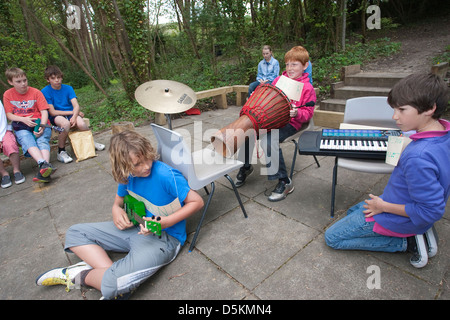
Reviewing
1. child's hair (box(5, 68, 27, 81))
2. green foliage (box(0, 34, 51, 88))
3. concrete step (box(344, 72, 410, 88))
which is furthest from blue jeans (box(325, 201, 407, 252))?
green foliage (box(0, 34, 51, 88))

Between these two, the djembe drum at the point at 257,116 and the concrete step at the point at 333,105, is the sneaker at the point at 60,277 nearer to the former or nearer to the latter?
the djembe drum at the point at 257,116

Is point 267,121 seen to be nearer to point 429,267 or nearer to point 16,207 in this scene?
point 429,267

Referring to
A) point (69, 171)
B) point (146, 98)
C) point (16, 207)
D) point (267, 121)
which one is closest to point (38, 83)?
point (69, 171)

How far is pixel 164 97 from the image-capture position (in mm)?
3105

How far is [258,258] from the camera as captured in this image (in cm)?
198

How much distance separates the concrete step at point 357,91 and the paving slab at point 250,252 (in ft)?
7.58

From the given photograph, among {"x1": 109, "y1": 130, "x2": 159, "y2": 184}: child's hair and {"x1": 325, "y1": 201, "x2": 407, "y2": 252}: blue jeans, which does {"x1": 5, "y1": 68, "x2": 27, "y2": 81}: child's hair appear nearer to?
{"x1": 109, "y1": 130, "x2": 159, "y2": 184}: child's hair

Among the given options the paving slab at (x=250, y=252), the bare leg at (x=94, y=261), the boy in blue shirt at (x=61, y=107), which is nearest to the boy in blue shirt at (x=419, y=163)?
the paving slab at (x=250, y=252)

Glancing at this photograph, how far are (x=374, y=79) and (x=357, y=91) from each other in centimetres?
44

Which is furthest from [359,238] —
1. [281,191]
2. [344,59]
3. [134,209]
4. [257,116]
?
[344,59]

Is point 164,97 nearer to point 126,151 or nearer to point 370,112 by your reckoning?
point 126,151

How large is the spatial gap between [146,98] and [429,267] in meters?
2.97

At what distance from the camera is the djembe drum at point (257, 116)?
2.33 m

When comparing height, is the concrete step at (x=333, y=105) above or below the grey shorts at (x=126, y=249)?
above
